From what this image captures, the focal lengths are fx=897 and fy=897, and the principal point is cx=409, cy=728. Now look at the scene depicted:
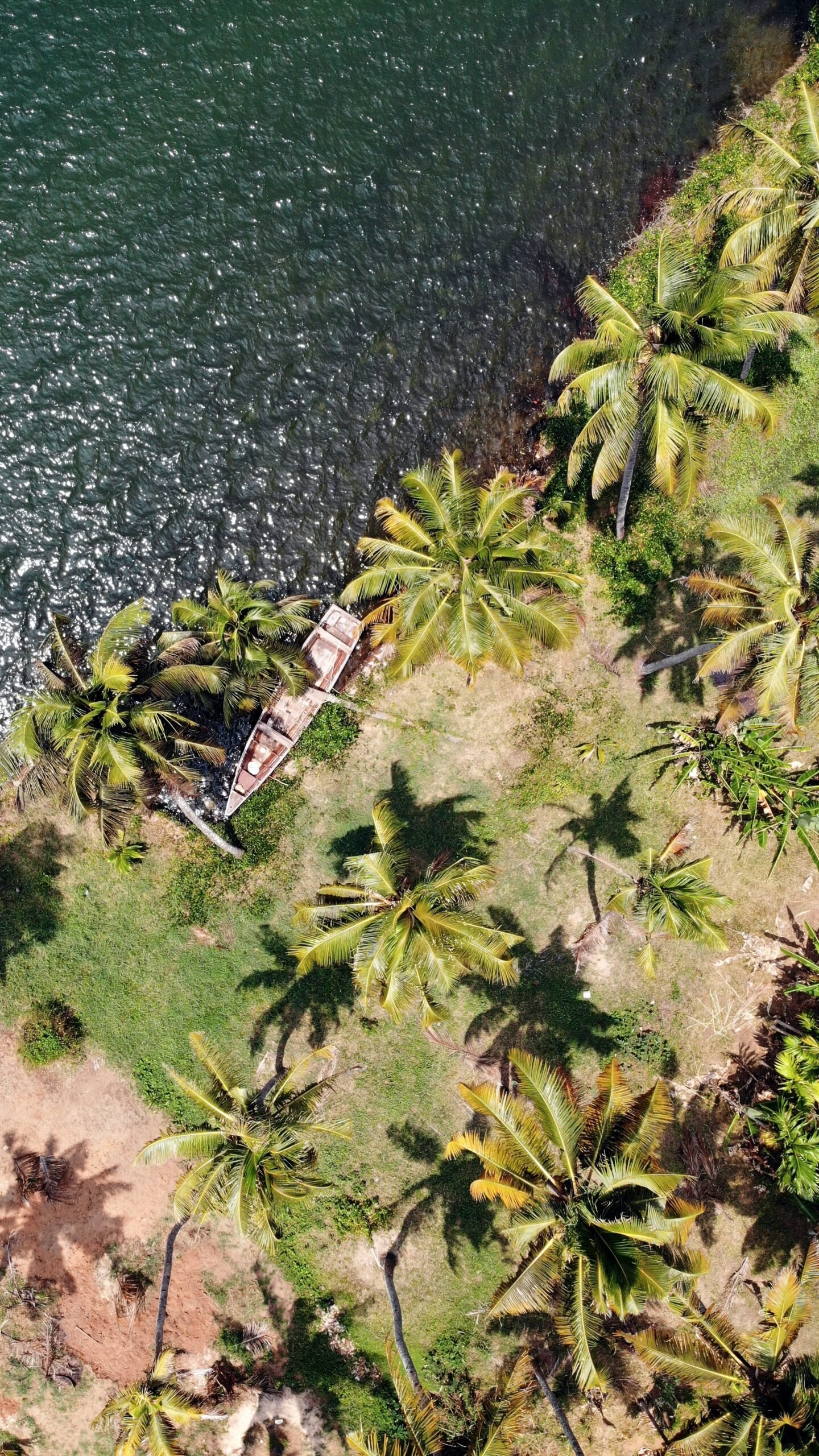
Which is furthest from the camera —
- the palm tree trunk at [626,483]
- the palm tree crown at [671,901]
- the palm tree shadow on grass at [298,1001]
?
the palm tree shadow on grass at [298,1001]

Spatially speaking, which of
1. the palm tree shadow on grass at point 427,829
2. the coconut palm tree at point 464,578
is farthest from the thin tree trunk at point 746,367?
the palm tree shadow on grass at point 427,829

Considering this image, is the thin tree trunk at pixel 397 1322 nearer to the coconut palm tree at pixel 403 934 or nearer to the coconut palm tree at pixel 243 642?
the coconut palm tree at pixel 403 934

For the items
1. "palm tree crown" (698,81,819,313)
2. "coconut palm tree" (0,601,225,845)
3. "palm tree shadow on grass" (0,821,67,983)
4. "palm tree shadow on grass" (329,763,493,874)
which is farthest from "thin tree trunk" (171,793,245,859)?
"palm tree crown" (698,81,819,313)

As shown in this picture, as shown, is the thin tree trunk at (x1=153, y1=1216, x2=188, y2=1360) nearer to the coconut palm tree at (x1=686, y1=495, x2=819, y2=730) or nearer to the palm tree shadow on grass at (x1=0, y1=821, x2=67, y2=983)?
the palm tree shadow on grass at (x1=0, y1=821, x2=67, y2=983)

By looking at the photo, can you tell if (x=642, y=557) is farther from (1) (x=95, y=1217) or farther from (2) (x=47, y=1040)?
(1) (x=95, y=1217)

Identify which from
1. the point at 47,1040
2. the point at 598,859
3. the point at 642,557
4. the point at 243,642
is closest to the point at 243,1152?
the point at 47,1040

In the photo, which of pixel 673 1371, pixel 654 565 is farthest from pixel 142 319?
pixel 673 1371
